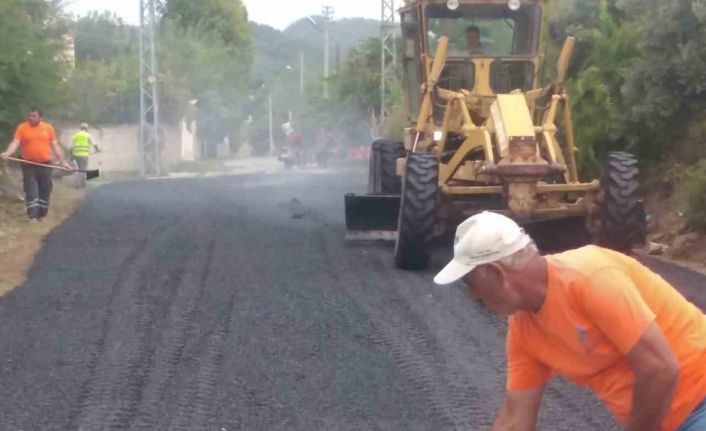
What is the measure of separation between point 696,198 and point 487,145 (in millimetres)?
2569

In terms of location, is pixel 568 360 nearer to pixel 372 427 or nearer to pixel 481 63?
pixel 372 427

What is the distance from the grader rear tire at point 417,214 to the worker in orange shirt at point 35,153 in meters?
7.13

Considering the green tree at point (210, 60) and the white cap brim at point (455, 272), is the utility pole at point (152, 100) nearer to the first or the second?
the green tree at point (210, 60)

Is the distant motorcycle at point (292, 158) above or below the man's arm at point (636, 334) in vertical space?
below

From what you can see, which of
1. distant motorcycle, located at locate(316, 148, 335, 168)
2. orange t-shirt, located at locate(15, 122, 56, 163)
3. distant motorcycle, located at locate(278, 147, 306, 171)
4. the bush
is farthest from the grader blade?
distant motorcycle, located at locate(316, 148, 335, 168)

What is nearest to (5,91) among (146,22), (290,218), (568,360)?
(290,218)

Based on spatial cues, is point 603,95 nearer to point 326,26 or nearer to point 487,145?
point 487,145

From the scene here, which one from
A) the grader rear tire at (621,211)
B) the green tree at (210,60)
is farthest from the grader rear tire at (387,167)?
the green tree at (210,60)

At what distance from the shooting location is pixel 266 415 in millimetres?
7004

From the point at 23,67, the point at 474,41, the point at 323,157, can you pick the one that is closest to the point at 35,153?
the point at 23,67

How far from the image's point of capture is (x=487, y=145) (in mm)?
12477

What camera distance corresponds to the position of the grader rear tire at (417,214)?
12.2 meters

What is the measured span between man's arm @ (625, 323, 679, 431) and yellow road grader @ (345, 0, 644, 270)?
27.9 ft

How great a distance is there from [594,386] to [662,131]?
42.9ft
